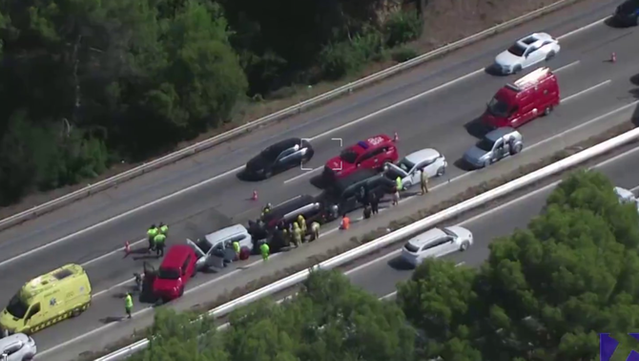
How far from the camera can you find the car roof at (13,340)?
4394 cm

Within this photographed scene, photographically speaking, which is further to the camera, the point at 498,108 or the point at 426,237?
the point at 498,108

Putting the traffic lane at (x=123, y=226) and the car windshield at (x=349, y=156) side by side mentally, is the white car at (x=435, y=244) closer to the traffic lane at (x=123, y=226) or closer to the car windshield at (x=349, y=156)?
the traffic lane at (x=123, y=226)

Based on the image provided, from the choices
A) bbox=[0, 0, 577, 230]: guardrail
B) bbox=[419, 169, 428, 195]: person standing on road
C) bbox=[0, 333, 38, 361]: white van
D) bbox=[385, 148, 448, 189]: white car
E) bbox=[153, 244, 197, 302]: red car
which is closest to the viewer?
bbox=[0, 333, 38, 361]: white van

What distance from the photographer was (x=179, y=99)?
57188mm

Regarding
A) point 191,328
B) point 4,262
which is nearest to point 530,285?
point 191,328

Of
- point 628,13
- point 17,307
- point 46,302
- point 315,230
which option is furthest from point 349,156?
point 628,13

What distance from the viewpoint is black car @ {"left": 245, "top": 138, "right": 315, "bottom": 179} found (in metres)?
52.2

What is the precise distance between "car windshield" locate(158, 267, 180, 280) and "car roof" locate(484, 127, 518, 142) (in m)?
12.9

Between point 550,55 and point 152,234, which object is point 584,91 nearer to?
point 550,55

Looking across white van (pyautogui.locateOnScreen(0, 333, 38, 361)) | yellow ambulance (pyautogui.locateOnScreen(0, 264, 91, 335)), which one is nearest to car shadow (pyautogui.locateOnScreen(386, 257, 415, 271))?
yellow ambulance (pyautogui.locateOnScreen(0, 264, 91, 335))

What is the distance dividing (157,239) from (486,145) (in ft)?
41.0

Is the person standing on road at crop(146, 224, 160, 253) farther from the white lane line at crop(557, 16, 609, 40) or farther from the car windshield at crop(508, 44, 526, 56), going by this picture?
the white lane line at crop(557, 16, 609, 40)

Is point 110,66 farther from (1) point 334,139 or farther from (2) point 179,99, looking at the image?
(1) point 334,139

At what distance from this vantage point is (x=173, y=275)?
46.2 meters
